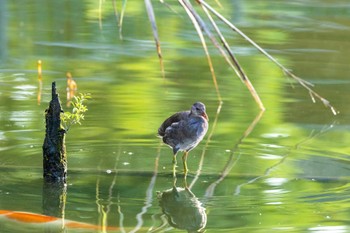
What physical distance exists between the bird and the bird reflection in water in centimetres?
59

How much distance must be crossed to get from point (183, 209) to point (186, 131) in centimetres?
103

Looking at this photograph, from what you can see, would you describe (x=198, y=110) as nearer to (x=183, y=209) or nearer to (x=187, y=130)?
(x=187, y=130)

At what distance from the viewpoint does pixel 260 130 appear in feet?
28.5

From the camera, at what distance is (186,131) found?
755 centimetres

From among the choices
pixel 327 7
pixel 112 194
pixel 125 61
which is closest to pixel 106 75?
pixel 125 61

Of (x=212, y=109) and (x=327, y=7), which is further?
(x=327, y=7)

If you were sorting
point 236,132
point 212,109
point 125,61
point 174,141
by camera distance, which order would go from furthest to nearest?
point 125,61, point 212,109, point 236,132, point 174,141

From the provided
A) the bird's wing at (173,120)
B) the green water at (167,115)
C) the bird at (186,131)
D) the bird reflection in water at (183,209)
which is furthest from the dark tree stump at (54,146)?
the bird's wing at (173,120)

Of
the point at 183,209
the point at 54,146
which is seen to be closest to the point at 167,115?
the point at 54,146

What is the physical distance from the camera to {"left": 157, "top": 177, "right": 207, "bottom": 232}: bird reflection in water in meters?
6.28

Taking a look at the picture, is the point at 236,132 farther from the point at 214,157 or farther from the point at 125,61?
the point at 125,61

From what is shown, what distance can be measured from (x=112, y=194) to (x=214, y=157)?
124 centimetres

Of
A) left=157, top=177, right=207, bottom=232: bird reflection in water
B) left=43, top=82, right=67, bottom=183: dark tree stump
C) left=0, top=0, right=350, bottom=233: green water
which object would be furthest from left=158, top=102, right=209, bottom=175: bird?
left=43, top=82, right=67, bottom=183: dark tree stump

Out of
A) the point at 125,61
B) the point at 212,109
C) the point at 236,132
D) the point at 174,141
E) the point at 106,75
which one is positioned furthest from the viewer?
the point at 125,61
